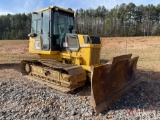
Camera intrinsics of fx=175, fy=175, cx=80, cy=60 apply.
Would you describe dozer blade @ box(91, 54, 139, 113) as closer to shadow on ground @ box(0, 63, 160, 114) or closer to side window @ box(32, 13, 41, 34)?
shadow on ground @ box(0, 63, 160, 114)

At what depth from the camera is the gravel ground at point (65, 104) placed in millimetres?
4312

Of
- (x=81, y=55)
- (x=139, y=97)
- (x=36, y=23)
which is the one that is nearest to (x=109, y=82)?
(x=139, y=97)

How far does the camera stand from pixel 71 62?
670 cm

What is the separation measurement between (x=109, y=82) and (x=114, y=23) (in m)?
46.9

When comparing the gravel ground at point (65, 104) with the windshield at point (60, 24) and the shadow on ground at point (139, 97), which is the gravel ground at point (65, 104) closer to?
the shadow on ground at point (139, 97)

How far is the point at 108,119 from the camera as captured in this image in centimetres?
428

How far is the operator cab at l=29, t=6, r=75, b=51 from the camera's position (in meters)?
6.87

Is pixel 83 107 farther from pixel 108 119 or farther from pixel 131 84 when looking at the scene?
pixel 131 84

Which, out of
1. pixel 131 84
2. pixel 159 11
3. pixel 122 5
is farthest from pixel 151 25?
pixel 131 84

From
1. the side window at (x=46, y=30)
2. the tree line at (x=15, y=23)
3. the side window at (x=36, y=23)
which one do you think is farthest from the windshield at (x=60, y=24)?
the tree line at (x=15, y=23)

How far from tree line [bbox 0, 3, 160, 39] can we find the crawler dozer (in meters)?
36.6

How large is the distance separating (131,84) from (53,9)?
4089 millimetres

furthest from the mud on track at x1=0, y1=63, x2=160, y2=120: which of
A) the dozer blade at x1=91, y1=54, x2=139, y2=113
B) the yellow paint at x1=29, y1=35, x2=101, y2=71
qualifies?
the yellow paint at x1=29, y1=35, x2=101, y2=71

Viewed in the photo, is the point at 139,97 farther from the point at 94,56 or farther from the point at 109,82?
the point at 94,56
